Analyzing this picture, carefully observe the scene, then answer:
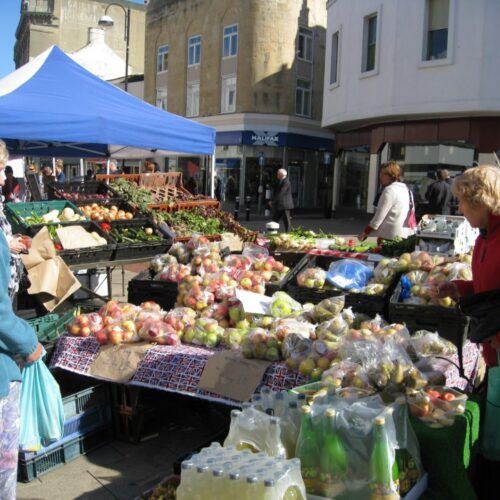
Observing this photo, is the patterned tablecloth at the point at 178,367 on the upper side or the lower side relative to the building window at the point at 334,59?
lower

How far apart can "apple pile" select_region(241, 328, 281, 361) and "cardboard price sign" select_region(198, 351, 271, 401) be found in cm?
5

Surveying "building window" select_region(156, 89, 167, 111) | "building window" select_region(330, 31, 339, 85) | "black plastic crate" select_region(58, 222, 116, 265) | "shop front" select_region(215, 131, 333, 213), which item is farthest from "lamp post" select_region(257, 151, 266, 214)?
"black plastic crate" select_region(58, 222, 116, 265)

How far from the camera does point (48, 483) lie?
3625 mm

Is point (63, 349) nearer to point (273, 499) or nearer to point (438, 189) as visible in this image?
point (273, 499)

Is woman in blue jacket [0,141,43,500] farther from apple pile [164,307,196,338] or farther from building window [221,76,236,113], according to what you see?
building window [221,76,236,113]

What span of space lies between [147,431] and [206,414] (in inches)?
19.4

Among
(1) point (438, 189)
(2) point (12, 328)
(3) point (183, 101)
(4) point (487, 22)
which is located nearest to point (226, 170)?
(3) point (183, 101)

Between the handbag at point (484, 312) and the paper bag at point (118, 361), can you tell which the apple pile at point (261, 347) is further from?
the handbag at point (484, 312)

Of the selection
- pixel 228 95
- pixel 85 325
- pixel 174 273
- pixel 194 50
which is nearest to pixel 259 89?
pixel 228 95

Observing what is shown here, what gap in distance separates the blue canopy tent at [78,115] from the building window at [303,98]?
2190 cm

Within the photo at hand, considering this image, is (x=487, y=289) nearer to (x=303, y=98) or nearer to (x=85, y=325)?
(x=85, y=325)

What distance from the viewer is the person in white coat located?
6.88 metres

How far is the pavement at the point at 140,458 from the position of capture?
356 centimetres

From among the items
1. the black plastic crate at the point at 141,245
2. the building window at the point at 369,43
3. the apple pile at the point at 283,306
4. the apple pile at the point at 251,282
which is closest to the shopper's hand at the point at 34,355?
the apple pile at the point at 283,306
